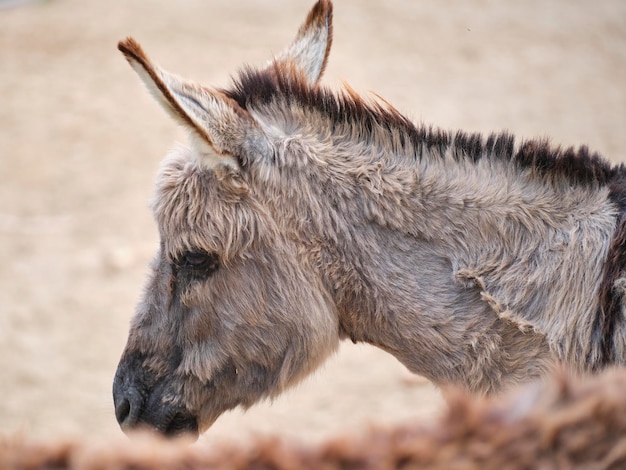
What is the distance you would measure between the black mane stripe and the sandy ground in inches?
97.3

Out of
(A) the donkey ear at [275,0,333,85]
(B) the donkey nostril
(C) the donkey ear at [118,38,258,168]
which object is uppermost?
(A) the donkey ear at [275,0,333,85]

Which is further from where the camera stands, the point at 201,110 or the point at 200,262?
the point at 200,262

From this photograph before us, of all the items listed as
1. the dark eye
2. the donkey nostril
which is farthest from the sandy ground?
the dark eye

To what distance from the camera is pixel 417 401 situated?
17.8 feet

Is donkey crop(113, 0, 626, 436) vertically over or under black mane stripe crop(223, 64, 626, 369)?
under

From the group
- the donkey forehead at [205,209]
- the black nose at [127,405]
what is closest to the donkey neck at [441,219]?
the donkey forehead at [205,209]

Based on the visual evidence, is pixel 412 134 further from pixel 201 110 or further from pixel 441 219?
pixel 201 110

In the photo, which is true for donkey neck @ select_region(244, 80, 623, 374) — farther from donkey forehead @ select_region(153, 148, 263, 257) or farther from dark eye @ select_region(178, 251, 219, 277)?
dark eye @ select_region(178, 251, 219, 277)

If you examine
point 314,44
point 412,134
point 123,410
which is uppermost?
point 314,44

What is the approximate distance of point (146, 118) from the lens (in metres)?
9.46

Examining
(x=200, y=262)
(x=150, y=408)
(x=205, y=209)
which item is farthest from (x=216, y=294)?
(x=150, y=408)

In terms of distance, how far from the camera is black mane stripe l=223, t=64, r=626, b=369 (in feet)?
7.73

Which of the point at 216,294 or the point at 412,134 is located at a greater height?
the point at 412,134

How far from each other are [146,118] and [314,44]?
6.64 metres
